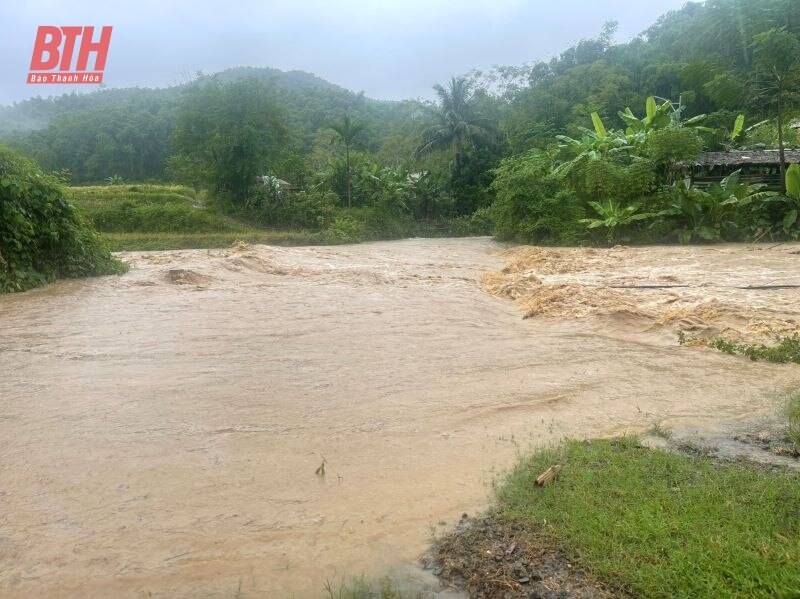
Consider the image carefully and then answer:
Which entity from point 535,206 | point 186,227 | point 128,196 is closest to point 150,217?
point 186,227

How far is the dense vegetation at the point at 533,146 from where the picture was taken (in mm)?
17297

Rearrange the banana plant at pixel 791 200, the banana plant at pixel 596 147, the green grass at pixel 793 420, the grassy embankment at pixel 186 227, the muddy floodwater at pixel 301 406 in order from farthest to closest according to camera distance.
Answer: the grassy embankment at pixel 186 227 → the banana plant at pixel 596 147 → the banana plant at pixel 791 200 → the green grass at pixel 793 420 → the muddy floodwater at pixel 301 406

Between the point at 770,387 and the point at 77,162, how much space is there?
42752 mm

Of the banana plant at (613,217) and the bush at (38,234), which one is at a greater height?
the banana plant at (613,217)

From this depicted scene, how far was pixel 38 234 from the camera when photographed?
11.3m

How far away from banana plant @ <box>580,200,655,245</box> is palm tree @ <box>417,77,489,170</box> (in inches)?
473

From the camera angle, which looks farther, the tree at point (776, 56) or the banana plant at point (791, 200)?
the tree at point (776, 56)

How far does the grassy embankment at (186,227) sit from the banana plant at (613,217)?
904 cm

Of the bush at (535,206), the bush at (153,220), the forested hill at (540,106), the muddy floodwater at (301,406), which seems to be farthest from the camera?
the forested hill at (540,106)

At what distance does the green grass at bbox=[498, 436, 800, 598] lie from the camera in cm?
258

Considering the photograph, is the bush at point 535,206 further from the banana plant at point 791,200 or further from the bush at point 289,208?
the bush at point 289,208

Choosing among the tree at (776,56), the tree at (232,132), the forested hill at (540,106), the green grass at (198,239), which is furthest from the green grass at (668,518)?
the tree at (776,56)

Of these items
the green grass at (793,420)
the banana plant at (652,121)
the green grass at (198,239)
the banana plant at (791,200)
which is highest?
the banana plant at (652,121)

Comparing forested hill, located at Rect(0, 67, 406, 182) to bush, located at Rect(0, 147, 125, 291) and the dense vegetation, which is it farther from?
bush, located at Rect(0, 147, 125, 291)
